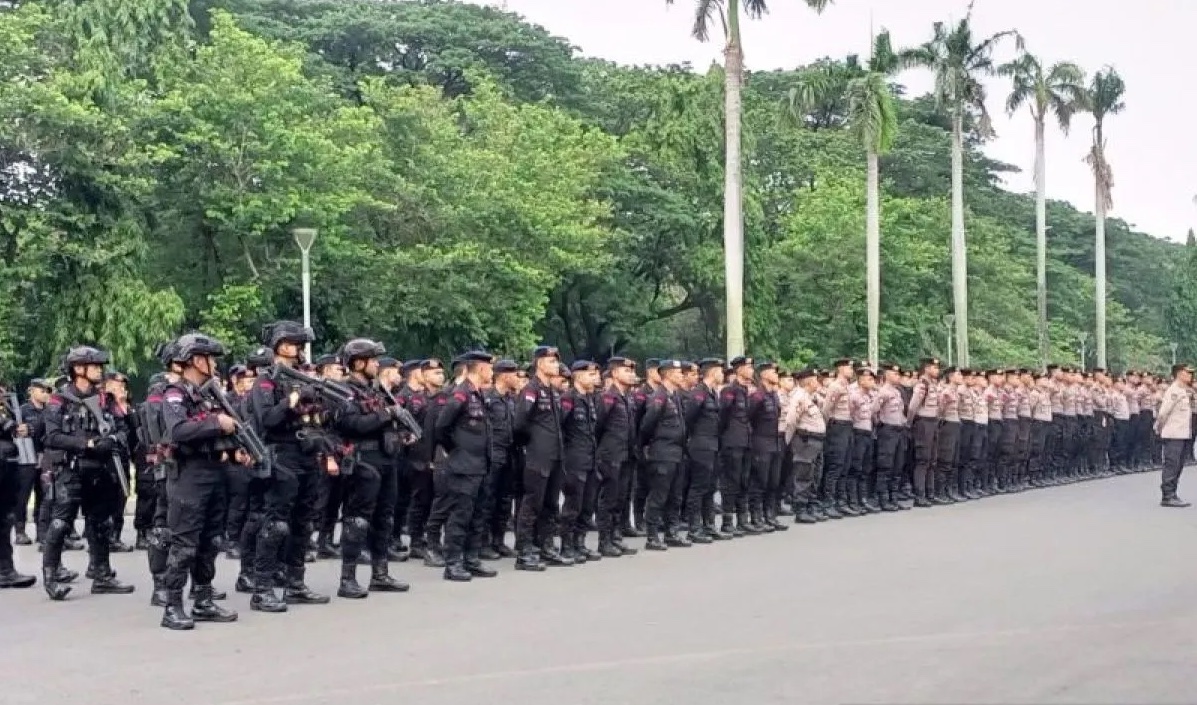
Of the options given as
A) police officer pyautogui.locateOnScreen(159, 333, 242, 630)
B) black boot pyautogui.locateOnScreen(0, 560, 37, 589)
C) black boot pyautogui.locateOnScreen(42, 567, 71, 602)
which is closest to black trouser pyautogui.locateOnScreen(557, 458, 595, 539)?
police officer pyautogui.locateOnScreen(159, 333, 242, 630)

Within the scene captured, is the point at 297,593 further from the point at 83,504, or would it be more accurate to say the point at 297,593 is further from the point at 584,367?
the point at 584,367

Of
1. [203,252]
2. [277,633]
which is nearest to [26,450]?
[277,633]

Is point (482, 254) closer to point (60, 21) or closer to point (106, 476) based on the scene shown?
point (60, 21)

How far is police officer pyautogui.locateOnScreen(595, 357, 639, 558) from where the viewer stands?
13695 millimetres

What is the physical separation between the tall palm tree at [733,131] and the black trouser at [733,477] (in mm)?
11326

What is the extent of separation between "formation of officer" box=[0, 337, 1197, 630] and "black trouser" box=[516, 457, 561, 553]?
0.07ft

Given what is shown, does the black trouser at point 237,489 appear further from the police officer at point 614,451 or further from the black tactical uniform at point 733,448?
the black tactical uniform at point 733,448

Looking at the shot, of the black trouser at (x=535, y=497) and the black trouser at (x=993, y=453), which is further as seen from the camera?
the black trouser at (x=993, y=453)

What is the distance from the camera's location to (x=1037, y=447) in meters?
23.2

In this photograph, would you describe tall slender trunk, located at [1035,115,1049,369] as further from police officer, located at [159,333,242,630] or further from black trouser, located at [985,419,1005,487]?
police officer, located at [159,333,242,630]

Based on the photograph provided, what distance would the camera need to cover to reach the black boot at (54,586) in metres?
10.9

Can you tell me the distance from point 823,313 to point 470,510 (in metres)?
31.2

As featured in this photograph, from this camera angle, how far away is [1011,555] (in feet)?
42.7

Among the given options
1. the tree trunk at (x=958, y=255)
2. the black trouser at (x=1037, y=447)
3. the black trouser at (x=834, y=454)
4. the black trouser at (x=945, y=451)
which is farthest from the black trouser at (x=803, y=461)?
the tree trunk at (x=958, y=255)
